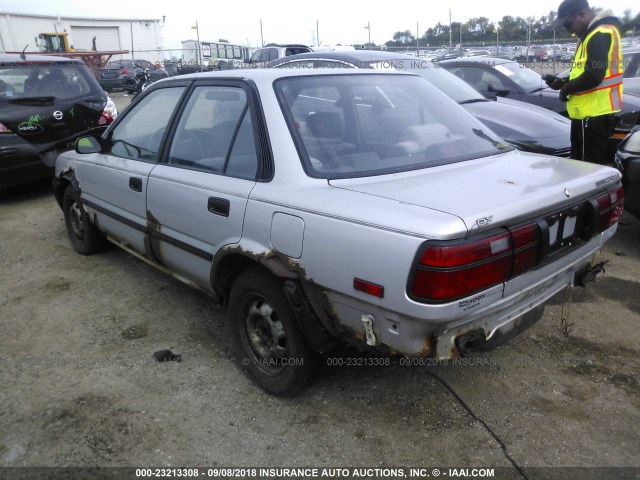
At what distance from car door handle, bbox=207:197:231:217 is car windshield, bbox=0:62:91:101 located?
4.92 m

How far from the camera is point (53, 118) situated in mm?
6508

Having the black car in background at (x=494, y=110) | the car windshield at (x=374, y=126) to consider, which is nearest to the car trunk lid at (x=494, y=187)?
the car windshield at (x=374, y=126)

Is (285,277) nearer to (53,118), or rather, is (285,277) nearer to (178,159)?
(178,159)

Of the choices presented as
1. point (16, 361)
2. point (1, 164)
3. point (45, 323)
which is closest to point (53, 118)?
point (1, 164)

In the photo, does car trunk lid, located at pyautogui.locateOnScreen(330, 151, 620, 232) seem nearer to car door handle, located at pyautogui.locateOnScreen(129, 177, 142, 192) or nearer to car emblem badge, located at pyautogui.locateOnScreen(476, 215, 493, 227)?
car emblem badge, located at pyautogui.locateOnScreen(476, 215, 493, 227)

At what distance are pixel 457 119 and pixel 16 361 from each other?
10.2 ft

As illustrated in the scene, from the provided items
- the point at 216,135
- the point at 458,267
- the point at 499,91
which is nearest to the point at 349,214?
the point at 458,267

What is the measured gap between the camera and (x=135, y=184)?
3.53 m

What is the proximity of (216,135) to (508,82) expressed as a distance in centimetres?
630

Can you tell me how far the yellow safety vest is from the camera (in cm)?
474

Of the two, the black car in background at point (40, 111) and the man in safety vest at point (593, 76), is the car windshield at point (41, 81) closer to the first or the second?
the black car in background at point (40, 111)

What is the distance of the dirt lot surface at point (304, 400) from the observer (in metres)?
2.40

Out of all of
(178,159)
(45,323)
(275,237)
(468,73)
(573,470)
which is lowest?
(573,470)

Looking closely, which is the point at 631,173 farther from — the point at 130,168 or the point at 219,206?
the point at 130,168
